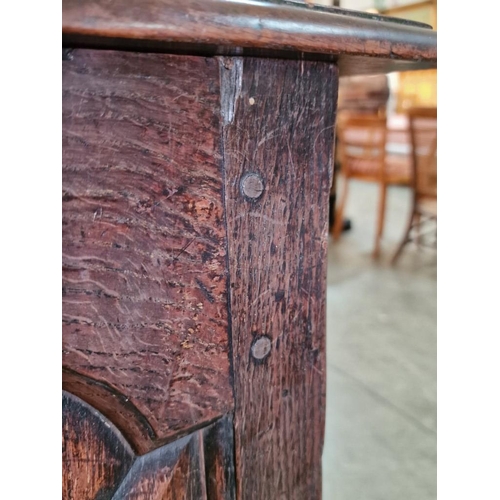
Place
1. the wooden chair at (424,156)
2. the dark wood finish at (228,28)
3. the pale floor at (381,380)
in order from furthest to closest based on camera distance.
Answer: the wooden chair at (424,156)
the pale floor at (381,380)
the dark wood finish at (228,28)

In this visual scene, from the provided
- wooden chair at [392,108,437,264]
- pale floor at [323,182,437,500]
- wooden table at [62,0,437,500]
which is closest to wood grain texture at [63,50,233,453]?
wooden table at [62,0,437,500]

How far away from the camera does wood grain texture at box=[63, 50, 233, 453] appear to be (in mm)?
242

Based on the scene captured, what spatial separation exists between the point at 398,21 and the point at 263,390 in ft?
0.92

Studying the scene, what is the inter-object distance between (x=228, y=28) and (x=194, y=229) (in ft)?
0.35

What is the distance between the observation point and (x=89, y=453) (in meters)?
0.28

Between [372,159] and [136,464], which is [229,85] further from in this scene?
[372,159]

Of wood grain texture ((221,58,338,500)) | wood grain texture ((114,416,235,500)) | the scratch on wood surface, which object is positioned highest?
the scratch on wood surface

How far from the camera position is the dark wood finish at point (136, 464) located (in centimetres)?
28

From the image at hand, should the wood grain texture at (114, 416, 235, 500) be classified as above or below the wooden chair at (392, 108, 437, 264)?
below

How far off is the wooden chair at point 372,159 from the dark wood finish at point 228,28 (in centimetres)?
256

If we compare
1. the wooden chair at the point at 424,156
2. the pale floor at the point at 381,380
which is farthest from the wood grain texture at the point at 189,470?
the wooden chair at the point at 424,156

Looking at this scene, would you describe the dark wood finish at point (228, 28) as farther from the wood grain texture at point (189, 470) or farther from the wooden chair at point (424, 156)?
the wooden chair at point (424, 156)

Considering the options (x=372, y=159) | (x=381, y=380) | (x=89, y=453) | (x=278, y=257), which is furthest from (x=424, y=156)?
(x=89, y=453)

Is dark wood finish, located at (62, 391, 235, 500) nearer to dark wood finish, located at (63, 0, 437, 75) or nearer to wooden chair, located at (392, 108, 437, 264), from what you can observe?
dark wood finish, located at (63, 0, 437, 75)
